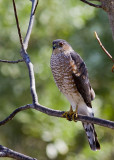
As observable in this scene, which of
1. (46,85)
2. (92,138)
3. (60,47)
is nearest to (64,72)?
(60,47)

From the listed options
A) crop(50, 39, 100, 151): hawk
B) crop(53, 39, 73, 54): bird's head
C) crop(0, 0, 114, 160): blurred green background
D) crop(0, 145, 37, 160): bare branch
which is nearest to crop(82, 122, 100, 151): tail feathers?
crop(50, 39, 100, 151): hawk

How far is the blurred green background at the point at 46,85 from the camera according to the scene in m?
6.91

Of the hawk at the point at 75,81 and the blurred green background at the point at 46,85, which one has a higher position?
the hawk at the point at 75,81

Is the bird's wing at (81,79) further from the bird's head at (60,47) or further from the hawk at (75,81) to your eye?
the bird's head at (60,47)

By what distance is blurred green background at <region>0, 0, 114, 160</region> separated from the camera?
691 centimetres

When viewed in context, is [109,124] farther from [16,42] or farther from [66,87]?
[16,42]

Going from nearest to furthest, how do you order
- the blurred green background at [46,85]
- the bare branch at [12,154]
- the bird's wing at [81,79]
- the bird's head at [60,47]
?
the bare branch at [12,154]
the bird's wing at [81,79]
the bird's head at [60,47]
the blurred green background at [46,85]

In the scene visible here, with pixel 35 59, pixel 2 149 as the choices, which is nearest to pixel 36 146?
Answer: pixel 35 59

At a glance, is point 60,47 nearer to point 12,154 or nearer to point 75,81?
point 75,81

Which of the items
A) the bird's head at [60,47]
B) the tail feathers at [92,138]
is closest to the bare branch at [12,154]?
the tail feathers at [92,138]

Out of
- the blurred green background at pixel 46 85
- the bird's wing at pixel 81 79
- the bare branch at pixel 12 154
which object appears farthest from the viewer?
the blurred green background at pixel 46 85

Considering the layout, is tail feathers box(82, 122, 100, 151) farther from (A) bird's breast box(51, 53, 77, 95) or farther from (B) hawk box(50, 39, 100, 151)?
(A) bird's breast box(51, 53, 77, 95)

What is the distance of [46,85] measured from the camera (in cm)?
745

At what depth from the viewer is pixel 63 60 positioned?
4184 millimetres
